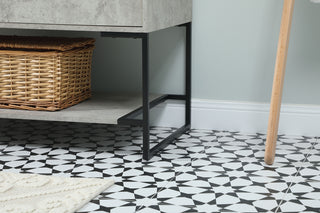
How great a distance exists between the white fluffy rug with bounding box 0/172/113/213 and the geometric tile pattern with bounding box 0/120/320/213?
0.04 m

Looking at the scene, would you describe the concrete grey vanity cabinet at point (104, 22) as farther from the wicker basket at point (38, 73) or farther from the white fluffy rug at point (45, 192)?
the white fluffy rug at point (45, 192)

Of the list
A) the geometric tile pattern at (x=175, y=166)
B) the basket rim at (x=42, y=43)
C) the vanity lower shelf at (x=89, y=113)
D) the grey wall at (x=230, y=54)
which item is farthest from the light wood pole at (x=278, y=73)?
the basket rim at (x=42, y=43)

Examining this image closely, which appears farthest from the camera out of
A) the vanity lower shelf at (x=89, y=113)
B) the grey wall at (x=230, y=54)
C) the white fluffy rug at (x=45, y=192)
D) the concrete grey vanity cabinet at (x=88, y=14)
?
A: the grey wall at (x=230, y=54)

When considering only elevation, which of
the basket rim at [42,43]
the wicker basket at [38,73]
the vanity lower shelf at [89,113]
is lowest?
the vanity lower shelf at [89,113]

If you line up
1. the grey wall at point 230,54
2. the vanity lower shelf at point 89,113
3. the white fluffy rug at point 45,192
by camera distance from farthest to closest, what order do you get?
1. the grey wall at point 230,54
2. the vanity lower shelf at point 89,113
3. the white fluffy rug at point 45,192

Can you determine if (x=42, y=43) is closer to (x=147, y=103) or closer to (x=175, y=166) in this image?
(x=147, y=103)

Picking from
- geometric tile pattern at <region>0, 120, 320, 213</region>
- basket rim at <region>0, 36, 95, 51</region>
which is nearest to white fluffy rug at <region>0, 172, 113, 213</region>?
geometric tile pattern at <region>0, 120, 320, 213</region>

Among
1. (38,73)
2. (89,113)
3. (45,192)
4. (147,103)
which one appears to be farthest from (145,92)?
(45,192)

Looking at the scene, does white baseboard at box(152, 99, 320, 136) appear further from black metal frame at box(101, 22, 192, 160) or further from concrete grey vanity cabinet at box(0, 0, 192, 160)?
concrete grey vanity cabinet at box(0, 0, 192, 160)

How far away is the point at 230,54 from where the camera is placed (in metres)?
2.31

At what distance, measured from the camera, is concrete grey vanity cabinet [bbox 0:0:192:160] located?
5.94 ft

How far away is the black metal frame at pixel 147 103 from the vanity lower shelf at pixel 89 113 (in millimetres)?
44

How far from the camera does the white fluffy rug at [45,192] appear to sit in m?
1.45

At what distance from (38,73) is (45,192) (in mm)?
567
